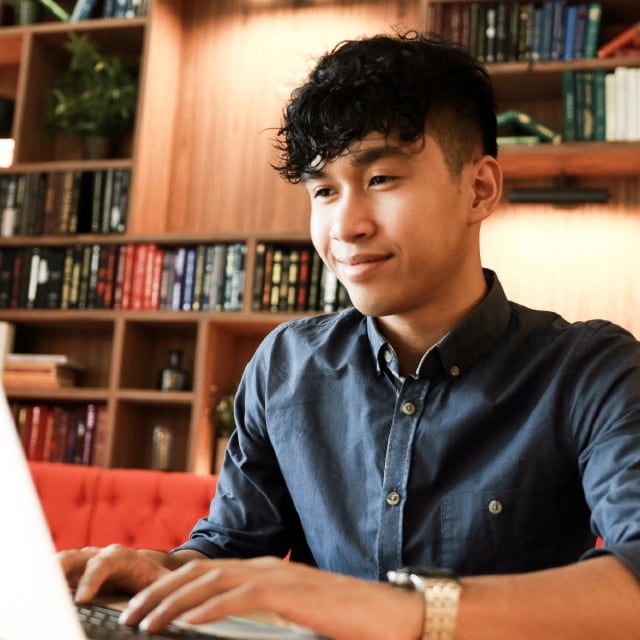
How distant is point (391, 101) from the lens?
1.19 m

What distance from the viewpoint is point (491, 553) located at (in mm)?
1112

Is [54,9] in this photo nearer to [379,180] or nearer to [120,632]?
[379,180]

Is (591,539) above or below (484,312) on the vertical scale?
below

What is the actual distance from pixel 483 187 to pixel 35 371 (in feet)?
7.99

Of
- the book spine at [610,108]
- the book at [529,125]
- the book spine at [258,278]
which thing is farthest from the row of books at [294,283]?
the book spine at [610,108]

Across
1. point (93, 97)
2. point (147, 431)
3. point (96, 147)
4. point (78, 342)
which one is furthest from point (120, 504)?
point (93, 97)

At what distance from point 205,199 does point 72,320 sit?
721 mm

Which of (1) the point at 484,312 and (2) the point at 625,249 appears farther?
(2) the point at 625,249

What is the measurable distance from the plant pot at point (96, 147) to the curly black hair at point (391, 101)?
7.89 ft

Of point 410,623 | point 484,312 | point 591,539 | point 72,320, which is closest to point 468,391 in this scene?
point 484,312

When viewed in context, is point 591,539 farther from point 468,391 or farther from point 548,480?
point 468,391

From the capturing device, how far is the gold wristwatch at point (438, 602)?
2.29ft

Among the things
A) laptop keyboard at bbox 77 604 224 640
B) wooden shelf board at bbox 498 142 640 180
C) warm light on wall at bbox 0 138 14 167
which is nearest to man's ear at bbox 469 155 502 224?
laptop keyboard at bbox 77 604 224 640

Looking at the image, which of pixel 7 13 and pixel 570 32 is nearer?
pixel 570 32
